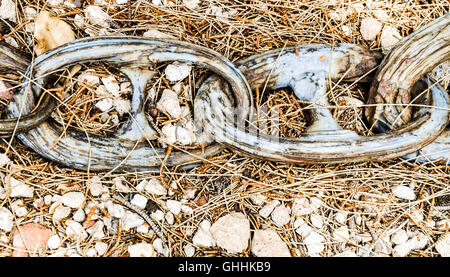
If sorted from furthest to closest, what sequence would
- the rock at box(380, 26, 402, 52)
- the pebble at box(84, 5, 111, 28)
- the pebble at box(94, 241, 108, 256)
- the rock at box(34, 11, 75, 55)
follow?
the rock at box(380, 26, 402, 52) → the pebble at box(84, 5, 111, 28) → the rock at box(34, 11, 75, 55) → the pebble at box(94, 241, 108, 256)

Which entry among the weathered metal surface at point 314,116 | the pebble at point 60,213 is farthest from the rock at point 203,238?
the pebble at point 60,213

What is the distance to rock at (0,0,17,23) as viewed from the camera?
2.15m

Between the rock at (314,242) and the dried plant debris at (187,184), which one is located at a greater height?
the dried plant debris at (187,184)

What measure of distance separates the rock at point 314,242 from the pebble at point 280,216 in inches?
6.1

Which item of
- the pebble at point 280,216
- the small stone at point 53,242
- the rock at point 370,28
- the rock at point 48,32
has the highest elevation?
the rock at point 370,28

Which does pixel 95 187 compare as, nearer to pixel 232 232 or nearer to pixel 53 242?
pixel 53 242

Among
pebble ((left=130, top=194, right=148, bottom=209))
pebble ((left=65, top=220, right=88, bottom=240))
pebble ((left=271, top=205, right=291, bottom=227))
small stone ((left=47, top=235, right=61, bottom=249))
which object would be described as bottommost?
small stone ((left=47, top=235, right=61, bottom=249))

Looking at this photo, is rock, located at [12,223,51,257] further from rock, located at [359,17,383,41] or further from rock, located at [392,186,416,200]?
rock, located at [359,17,383,41]

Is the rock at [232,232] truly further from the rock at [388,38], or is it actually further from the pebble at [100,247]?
the rock at [388,38]

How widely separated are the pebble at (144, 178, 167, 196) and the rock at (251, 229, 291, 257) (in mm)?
612

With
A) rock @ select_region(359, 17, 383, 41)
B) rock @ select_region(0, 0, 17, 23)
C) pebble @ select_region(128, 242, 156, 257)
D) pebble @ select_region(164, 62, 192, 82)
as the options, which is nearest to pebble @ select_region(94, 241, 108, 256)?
pebble @ select_region(128, 242, 156, 257)

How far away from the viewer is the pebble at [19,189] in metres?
1.98

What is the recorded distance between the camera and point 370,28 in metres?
2.32
